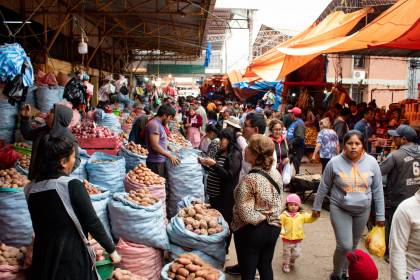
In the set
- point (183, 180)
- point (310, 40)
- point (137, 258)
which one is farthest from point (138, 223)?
point (310, 40)

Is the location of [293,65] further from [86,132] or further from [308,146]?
[86,132]

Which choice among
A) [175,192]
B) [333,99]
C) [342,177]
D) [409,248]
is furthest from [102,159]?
[333,99]

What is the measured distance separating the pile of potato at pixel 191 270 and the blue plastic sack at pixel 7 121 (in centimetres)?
439

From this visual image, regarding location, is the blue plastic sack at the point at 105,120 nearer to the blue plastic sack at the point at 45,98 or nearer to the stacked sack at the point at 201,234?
the blue plastic sack at the point at 45,98

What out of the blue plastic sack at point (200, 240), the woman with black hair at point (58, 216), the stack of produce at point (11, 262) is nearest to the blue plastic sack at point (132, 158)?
the blue plastic sack at point (200, 240)

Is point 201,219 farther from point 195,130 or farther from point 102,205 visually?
point 195,130

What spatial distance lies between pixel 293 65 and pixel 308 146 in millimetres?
2582

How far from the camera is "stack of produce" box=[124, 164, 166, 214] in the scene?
511 centimetres

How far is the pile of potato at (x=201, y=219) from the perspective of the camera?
13.7 ft

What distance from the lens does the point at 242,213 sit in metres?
3.59

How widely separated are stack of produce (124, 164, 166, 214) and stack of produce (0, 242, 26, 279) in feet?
5.53

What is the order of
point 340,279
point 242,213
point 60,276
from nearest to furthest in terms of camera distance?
point 60,276 → point 242,213 → point 340,279

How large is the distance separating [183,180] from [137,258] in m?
1.93

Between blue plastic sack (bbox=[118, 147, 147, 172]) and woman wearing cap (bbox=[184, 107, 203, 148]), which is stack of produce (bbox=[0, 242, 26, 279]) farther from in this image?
woman wearing cap (bbox=[184, 107, 203, 148])
